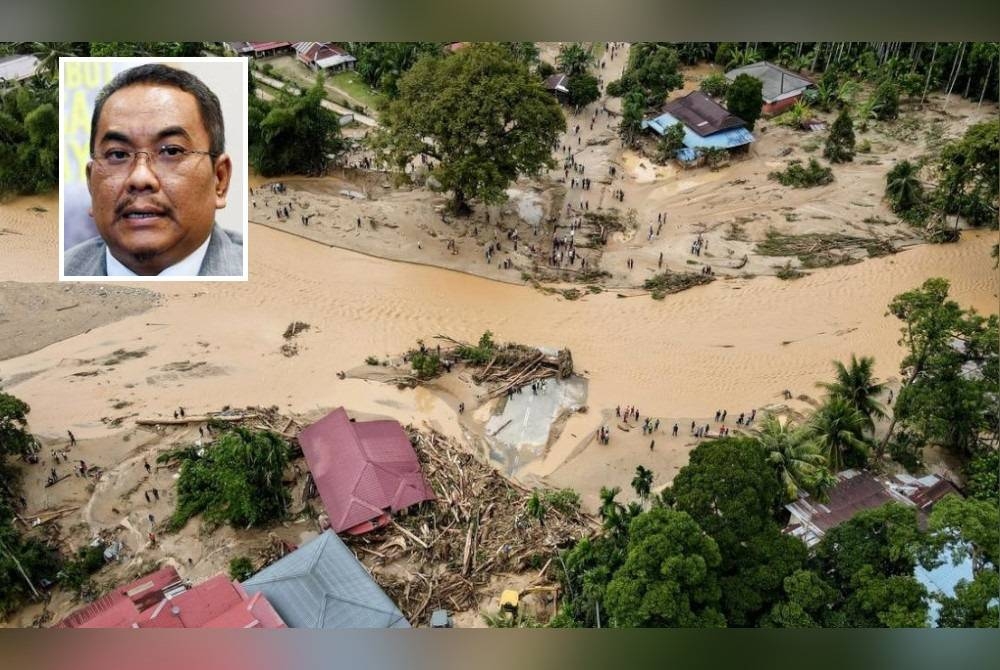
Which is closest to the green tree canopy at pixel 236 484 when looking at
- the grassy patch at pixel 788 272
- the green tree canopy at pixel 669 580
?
the green tree canopy at pixel 669 580

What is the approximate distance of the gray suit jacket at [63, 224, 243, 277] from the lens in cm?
1628

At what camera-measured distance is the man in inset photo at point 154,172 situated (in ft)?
50.1

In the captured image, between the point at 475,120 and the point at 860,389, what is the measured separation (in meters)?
11.6

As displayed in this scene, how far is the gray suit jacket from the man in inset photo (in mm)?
26

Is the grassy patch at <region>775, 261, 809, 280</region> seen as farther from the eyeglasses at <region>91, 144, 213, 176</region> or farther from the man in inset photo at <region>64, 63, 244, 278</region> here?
the eyeglasses at <region>91, 144, 213, 176</region>

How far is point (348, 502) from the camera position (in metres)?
14.3

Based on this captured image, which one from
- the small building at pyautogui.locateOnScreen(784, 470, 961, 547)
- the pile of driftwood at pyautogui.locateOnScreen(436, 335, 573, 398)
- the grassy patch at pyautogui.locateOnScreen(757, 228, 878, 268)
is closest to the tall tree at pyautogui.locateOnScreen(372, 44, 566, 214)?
the pile of driftwood at pyautogui.locateOnScreen(436, 335, 573, 398)

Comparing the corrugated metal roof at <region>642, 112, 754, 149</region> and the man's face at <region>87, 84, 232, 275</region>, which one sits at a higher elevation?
the corrugated metal roof at <region>642, 112, 754, 149</region>

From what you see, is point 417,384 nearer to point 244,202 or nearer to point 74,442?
point 244,202

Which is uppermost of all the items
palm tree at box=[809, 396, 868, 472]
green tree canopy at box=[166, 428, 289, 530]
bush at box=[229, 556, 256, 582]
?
palm tree at box=[809, 396, 868, 472]

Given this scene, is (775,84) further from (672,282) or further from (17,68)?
(17,68)

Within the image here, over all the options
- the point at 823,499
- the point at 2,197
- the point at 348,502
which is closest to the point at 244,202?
the point at 348,502

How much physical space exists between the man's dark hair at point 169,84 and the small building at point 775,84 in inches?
800

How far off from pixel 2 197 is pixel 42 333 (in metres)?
6.65
